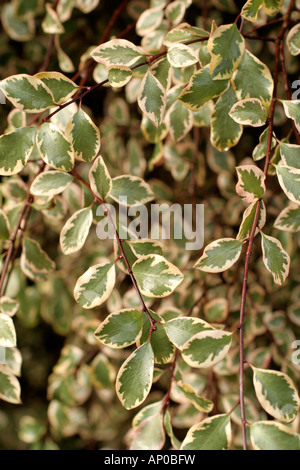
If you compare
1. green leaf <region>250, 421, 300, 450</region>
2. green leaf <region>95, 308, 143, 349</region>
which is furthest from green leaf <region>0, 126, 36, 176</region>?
green leaf <region>250, 421, 300, 450</region>

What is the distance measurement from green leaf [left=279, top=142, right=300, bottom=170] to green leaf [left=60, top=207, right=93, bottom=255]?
0.27 m

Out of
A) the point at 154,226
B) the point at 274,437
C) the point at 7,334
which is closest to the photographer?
the point at 274,437

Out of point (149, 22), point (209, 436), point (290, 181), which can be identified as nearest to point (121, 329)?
point (209, 436)

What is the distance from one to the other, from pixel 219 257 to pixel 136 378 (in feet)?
0.57

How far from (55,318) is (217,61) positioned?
759 mm

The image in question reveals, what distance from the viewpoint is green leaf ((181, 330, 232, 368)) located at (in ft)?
1.56

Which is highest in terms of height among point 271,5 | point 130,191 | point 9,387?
point 271,5

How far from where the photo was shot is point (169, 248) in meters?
0.93

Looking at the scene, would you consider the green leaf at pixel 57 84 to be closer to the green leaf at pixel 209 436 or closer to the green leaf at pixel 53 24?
the green leaf at pixel 53 24

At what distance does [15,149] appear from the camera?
52 cm

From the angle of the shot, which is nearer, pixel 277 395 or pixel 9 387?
pixel 277 395

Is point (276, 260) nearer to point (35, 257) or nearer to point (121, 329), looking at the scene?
point (121, 329)
